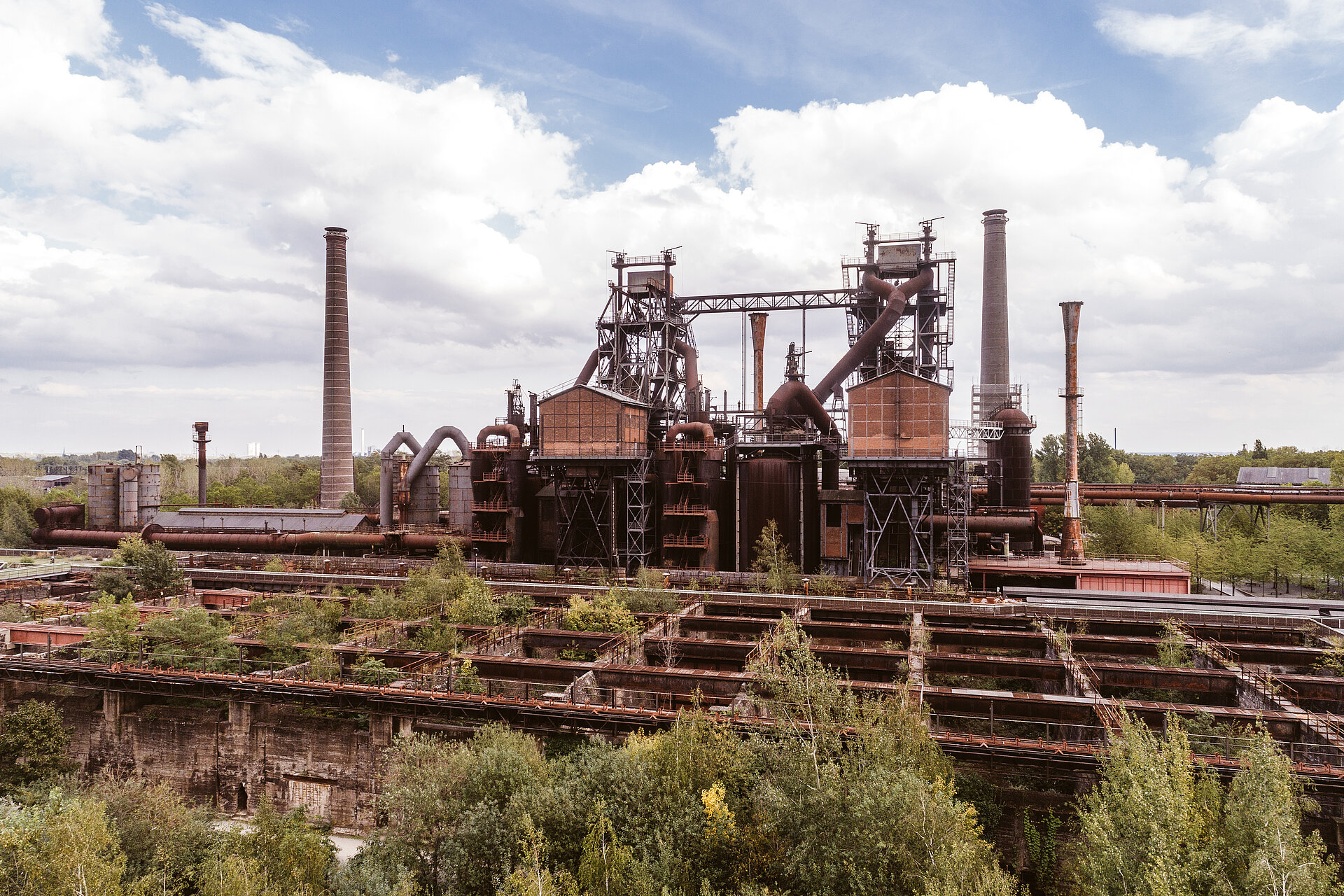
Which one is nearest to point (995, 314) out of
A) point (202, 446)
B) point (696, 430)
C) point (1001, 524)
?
point (1001, 524)

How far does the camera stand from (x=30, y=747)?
20.7 metres

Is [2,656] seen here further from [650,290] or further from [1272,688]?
[1272,688]

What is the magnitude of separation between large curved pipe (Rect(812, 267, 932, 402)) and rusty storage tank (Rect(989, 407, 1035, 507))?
853cm

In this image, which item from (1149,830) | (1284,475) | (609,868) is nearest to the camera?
(1149,830)

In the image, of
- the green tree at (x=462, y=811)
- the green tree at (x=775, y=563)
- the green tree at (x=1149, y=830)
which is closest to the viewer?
the green tree at (x=1149, y=830)

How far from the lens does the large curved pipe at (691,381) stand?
45906mm

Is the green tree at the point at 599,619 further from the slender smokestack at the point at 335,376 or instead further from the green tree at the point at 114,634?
the slender smokestack at the point at 335,376

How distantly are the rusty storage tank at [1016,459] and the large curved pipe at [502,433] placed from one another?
2864 cm

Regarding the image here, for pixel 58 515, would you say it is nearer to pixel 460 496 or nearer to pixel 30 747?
pixel 460 496

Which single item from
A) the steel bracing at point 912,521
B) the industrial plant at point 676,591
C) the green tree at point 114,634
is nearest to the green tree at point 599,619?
the industrial plant at point 676,591

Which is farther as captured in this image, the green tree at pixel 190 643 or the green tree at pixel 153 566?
the green tree at pixel 153 566

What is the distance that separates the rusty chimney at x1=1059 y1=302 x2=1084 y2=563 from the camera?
36188 mm

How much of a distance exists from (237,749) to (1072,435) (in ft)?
127

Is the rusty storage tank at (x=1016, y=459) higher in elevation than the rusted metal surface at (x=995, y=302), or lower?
lower
